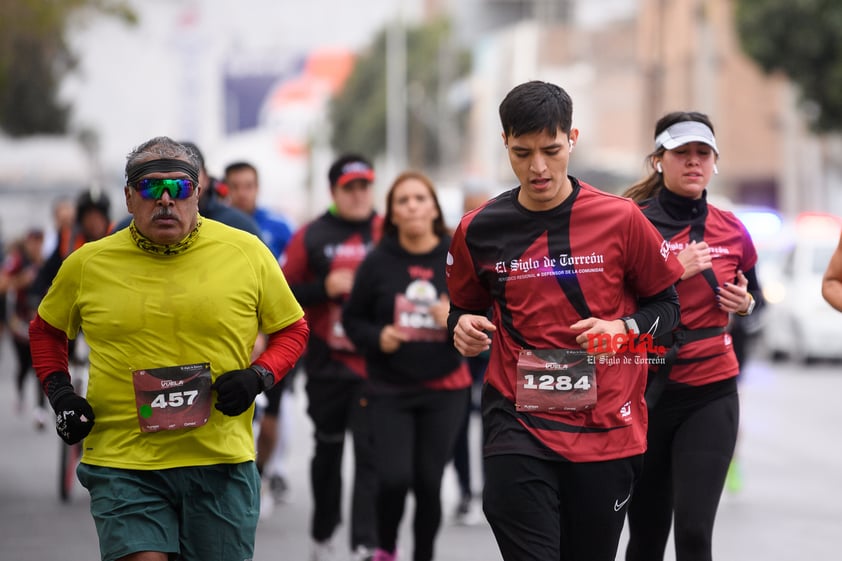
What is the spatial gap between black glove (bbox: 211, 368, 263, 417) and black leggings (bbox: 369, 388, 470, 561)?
8.83 feet

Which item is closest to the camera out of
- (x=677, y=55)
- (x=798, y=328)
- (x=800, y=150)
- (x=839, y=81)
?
(x=798, y=328)

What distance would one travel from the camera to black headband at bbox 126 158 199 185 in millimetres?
5383

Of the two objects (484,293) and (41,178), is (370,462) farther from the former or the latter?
(41,178)

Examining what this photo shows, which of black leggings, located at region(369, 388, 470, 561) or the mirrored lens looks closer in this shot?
the mirrored lens

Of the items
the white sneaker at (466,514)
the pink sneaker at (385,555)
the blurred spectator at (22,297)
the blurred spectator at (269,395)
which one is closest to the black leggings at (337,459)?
the pink sneaker at (385,555)

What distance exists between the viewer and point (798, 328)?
2422cm

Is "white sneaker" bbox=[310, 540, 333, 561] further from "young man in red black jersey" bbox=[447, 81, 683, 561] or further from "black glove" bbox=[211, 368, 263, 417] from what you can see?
"black glove" bbox=[211, 368, 263, 417]

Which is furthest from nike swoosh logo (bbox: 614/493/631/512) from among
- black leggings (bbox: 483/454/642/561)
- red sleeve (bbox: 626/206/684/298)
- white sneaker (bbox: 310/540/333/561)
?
white sneaker (bbox: 310/540/333/561)

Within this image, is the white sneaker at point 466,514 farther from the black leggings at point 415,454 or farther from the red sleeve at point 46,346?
the red sleeve at point 46,346

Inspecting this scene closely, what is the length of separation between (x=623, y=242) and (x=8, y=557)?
203 inches

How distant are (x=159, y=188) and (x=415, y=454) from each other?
10.2ft

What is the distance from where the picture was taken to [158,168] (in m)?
5.38

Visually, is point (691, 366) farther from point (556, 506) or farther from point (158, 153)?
point (158, 153)

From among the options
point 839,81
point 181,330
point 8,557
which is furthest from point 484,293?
point 839,81
